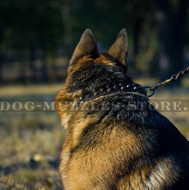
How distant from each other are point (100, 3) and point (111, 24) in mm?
2238

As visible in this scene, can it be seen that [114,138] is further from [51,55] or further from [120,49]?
[51,55]

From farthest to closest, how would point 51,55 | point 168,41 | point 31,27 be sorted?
point 51,55
point 31,27
point 168,41

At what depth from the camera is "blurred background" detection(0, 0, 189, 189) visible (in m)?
5.89

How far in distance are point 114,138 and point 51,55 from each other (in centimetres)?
3550

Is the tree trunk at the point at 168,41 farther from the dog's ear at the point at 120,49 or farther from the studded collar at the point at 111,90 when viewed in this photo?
the studded collar at the point at 111,90

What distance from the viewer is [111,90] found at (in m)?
3.29

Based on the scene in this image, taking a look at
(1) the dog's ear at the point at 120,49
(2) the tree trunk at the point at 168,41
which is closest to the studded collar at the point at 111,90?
(1) the dog's ear at the point at 120,49

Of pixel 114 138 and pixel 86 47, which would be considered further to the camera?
pixel 86 47

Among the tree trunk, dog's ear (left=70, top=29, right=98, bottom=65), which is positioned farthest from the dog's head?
the tree trunk

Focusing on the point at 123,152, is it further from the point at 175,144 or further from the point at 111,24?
the point at 111,24

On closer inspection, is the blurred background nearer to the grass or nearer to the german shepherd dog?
the grass

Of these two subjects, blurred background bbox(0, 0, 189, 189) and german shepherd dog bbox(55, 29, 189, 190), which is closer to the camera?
german shepherd dog bbox(55, 29, 189, 190)

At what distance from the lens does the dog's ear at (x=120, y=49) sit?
3666 millimetres

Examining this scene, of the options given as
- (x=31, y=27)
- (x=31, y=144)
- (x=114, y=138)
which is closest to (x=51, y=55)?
(x=31, y=27)
